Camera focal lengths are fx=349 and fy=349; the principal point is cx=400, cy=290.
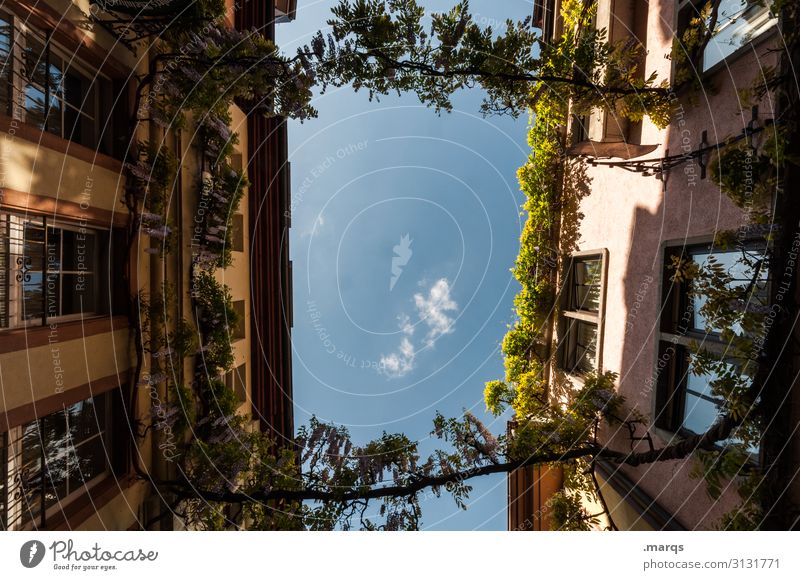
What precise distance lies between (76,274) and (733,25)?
42.8 feet

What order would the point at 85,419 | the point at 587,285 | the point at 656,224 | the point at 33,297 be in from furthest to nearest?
the point at 587,285 → the point at 656,224 → the point at 85,419 → the point at 33,297

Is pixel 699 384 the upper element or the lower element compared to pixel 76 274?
lower

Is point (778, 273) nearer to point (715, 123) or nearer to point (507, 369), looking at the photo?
point (715, 123)

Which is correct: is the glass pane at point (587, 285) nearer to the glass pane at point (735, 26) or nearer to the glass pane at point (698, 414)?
the glass pane at point (698, 414)

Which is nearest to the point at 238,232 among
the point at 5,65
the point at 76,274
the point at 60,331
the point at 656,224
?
the point at 76,274

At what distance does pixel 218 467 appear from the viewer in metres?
8.02

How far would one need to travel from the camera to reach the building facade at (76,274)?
17.5 ft

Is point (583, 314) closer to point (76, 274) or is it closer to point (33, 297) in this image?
point (76, 274)

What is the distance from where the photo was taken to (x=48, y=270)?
597 cm

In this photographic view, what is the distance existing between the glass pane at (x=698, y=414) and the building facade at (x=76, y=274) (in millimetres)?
11262

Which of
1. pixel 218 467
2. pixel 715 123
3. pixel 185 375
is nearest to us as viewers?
pixel 715 123

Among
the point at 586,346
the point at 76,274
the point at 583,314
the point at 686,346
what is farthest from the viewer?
the point at 586,346
